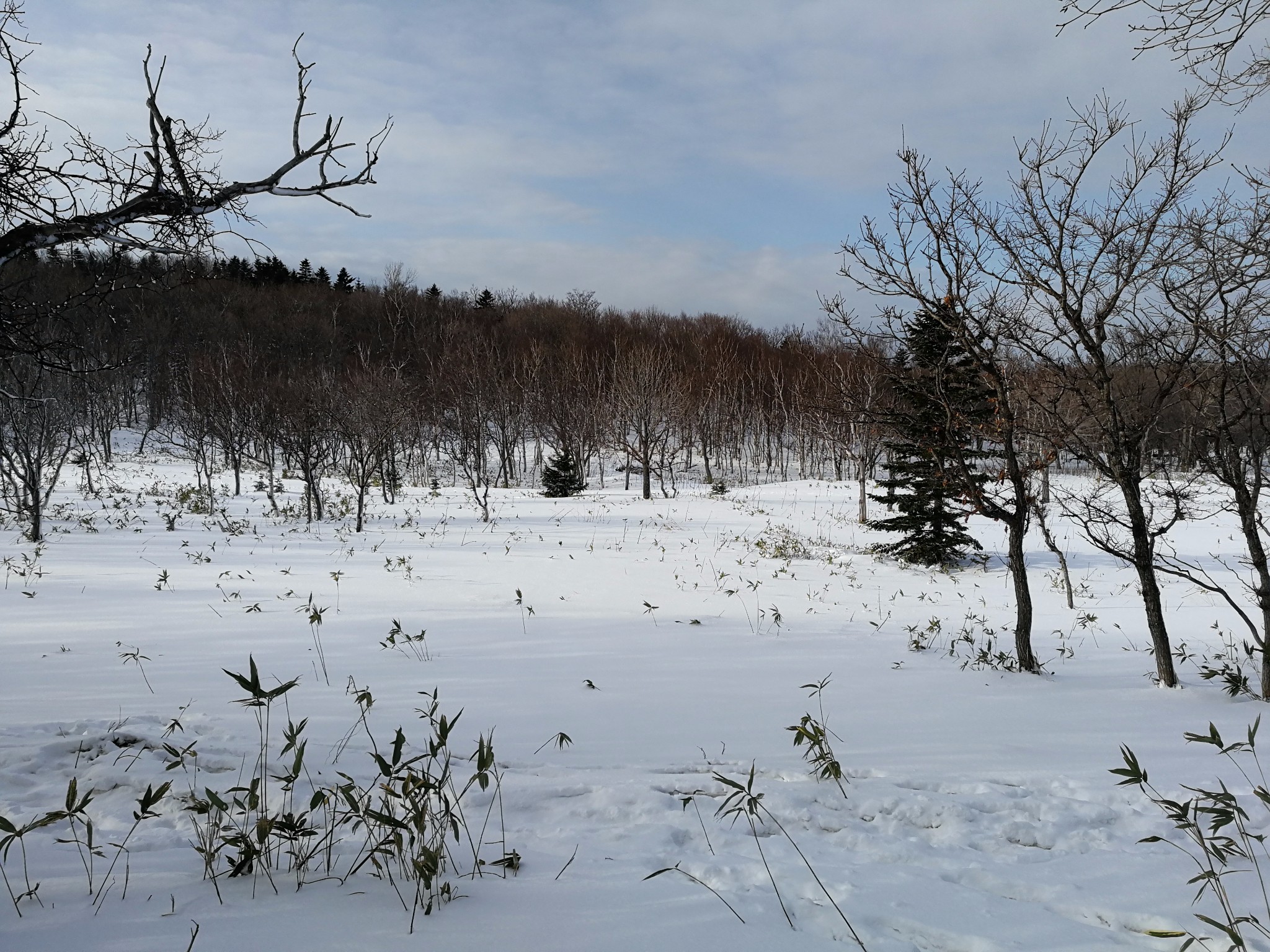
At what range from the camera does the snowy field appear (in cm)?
204

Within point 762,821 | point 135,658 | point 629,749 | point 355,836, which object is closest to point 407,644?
point 135,658

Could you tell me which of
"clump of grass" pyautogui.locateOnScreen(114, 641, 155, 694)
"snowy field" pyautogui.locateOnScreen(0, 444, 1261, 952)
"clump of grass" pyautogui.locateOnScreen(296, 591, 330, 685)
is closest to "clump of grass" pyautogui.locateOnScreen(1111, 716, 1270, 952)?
"snowy field" pyautogui.locateOnScreen(0, 444, 1261, 952)

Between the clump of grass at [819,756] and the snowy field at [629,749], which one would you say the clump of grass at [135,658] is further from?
the clump of grass at [819,756]

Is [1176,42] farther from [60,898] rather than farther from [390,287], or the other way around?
[390,287]

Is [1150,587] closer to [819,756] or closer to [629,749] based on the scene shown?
[819,756]

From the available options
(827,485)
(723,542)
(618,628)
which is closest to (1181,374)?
(618,628)

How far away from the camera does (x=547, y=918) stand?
6.65 feet

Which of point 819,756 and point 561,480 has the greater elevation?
point 561,480

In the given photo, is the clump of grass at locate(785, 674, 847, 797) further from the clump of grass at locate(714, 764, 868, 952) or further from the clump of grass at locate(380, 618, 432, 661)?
the clump of grass at locate(380, 618, 432, 661)

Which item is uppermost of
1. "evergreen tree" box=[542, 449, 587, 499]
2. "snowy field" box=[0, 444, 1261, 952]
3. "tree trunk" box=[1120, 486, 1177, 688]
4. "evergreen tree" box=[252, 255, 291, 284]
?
"evergreen tree" box=[252, 255, 291, 284]

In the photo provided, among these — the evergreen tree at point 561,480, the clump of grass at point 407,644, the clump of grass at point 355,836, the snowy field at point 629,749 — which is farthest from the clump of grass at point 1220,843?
the evergreen tree at point 561,480

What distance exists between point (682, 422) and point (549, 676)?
117 feet

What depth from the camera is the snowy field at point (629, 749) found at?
6.68ft

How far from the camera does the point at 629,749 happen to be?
3.79 meters
